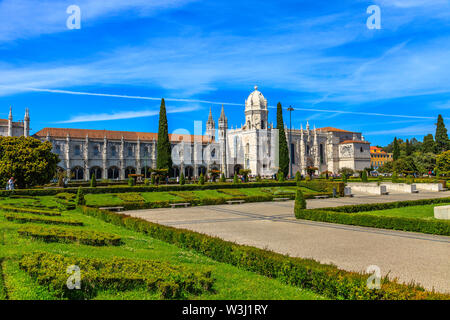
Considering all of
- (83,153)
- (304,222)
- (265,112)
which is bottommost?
(304,222)

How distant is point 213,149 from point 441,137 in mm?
43168

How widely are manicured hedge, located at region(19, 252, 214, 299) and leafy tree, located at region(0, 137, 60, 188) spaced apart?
25.8 m

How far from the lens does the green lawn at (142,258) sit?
5445 mm

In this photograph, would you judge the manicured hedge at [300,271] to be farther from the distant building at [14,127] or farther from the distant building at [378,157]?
the distant building at [378,157]

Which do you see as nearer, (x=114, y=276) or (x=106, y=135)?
(x=114, y=276)

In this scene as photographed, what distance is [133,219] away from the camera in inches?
517

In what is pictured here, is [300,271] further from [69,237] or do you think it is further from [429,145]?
[429,145]

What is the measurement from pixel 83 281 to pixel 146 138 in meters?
63.8

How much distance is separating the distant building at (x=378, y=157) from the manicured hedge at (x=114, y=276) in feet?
389

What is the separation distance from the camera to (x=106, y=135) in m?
64.3

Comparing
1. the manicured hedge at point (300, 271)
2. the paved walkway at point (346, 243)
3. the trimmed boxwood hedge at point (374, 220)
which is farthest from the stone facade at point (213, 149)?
the manicured hedge at point (300, 271)

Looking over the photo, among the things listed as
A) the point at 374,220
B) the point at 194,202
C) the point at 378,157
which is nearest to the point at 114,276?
the point at 374,220
